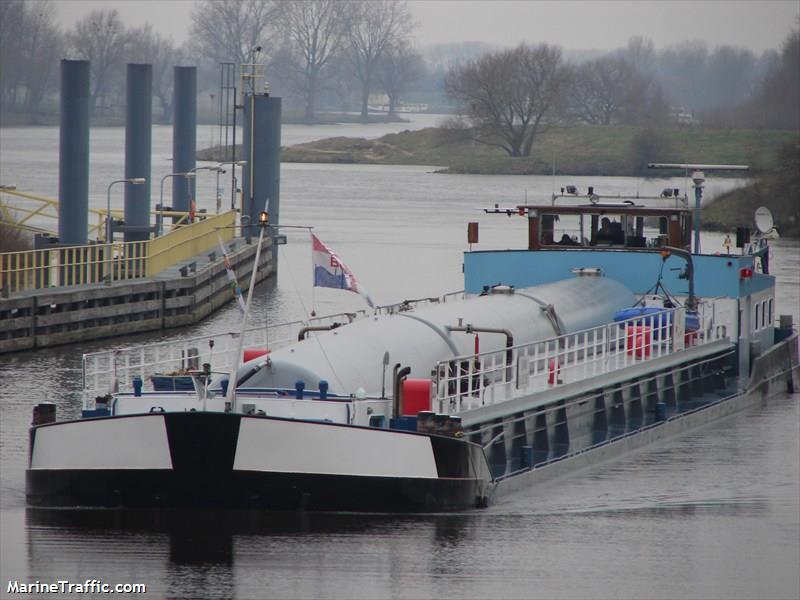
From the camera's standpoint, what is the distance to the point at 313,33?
17188cm

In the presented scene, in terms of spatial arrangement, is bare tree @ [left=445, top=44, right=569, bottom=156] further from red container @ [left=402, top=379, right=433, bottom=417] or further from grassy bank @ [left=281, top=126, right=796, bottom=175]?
red container @ [left=402, top=379, right=433, bottom=417]

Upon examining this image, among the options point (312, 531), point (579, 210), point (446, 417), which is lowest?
point (312, 531)

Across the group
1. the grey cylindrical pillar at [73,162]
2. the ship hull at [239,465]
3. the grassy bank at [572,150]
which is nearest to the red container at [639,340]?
the ship hull at [239,465]

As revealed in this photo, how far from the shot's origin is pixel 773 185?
69.2 metres

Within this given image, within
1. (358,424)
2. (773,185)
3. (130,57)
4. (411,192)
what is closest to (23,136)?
(130,57)

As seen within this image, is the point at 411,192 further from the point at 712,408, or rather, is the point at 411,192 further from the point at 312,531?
the point at 312,531

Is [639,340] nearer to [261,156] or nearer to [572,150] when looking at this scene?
[261,156]

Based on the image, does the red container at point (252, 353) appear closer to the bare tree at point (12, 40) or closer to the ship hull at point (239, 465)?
the ship hull at point (239, 465)

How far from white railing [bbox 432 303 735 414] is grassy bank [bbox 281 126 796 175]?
47.2m

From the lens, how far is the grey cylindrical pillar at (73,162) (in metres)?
40.7

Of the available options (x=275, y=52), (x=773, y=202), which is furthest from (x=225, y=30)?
(x=773, y=202)

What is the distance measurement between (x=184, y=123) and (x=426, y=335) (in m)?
37.5

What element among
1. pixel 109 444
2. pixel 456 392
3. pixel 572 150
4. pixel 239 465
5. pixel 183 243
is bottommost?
pixel 239 465

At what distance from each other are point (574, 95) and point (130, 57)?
3516cm
